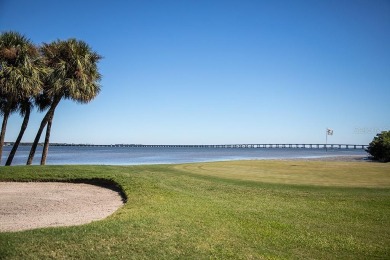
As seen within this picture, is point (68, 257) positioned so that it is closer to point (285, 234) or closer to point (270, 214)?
point (285, 234)

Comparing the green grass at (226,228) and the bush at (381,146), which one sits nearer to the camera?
the green grass at (226,228)

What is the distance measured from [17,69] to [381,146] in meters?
62.9

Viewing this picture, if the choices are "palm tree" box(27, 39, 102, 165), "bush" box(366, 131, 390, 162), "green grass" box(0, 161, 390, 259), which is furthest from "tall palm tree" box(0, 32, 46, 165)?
"bush" box(366, 131, 390, 162)

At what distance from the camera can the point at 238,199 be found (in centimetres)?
1539

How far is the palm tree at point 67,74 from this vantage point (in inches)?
1018

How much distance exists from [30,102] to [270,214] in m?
24.5

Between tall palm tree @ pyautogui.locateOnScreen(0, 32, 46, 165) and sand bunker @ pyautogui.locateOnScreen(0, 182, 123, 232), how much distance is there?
8054 millimetres

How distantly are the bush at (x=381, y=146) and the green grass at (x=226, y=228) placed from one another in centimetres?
4731

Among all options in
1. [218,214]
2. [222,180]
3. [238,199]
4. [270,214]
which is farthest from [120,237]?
[222,180]

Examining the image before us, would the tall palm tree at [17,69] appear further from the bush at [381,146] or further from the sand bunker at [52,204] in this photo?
the bush at [381,146]

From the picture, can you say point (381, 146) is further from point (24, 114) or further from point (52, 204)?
point (52, 204)

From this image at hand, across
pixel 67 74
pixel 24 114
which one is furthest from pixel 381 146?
pixel 24 114

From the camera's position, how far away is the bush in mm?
58969

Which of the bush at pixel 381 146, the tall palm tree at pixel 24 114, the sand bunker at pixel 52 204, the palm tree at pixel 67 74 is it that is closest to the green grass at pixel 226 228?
the sand bunker at pixel 52 204
